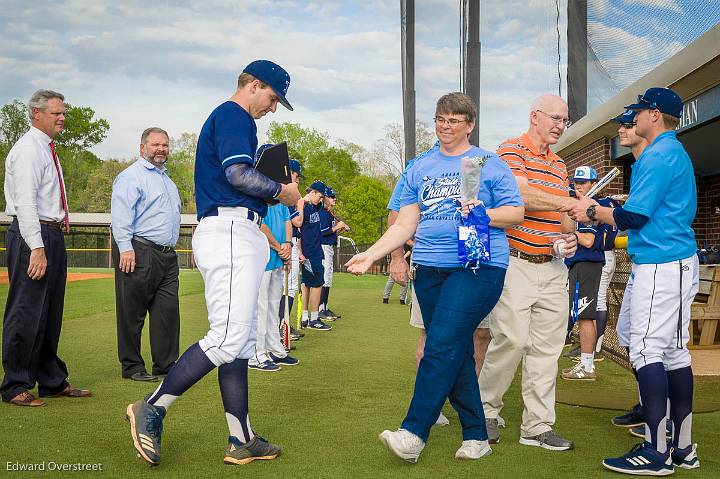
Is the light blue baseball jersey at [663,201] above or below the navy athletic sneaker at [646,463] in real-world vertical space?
above

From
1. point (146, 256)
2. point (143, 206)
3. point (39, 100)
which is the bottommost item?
point (146, 256)

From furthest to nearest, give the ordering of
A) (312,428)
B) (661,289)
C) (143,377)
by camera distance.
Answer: (143,377) → (312,428) → (661,289)

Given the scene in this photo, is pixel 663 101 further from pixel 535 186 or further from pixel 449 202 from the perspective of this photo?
pixel 449 202

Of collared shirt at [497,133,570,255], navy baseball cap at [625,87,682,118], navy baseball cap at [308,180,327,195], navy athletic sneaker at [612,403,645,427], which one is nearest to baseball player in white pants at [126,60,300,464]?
collared shirt at [497,133,570,255]

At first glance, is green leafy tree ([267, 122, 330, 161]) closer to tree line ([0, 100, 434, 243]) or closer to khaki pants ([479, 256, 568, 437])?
tree line ([0, 100, 434, 243])

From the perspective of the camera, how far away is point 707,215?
1258 cm

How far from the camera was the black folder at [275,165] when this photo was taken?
14.6ft

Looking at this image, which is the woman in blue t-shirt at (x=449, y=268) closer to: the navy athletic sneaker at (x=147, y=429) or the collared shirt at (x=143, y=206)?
the navy athletic sneaker at (x=147, y=429)

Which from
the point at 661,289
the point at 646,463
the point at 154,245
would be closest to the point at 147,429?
the point at 646,463

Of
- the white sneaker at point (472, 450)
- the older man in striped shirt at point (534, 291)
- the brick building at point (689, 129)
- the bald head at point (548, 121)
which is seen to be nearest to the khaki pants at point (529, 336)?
the older man in striped shirt at point (534, 291)

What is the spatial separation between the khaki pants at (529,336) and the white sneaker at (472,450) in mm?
520

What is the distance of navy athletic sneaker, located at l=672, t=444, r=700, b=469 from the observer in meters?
4.45

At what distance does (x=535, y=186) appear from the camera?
5.04 m

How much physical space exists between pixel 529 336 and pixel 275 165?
2.02 m
